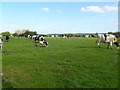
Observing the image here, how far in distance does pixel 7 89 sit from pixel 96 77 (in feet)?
13.3

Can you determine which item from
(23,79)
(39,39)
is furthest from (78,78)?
(39,39)

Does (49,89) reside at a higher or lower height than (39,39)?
lower

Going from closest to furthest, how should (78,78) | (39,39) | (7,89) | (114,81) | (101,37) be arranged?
(7,89) < (114,81) < (78,78) < (101,37) < (39,39)

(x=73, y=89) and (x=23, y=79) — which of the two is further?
(x=23, y=79)

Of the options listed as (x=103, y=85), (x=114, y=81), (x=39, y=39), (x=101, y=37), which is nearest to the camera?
(x=103, y=85)

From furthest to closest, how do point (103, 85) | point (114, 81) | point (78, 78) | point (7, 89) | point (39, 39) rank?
point (39, 39), point (78, 78), point (114, 81), point (103, 85), point (7, 89)

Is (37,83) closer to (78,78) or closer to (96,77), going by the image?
(78,78)

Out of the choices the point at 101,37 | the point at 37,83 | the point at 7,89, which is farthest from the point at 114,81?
the point at 101,37

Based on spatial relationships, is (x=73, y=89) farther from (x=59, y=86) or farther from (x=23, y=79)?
(x=23, y=79)

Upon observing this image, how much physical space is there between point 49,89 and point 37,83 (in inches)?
30.9

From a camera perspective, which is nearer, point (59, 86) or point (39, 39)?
point (59, 86)

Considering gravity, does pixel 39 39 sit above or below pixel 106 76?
above

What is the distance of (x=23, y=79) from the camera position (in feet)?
20.0

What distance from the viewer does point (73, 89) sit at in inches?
198
